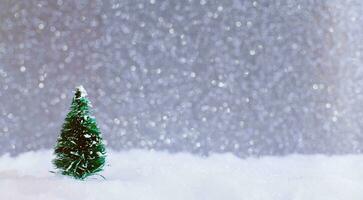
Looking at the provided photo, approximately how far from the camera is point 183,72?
305 inches

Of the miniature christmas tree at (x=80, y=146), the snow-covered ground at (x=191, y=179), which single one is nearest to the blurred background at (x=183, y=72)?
the snow-covered ground at (x=191, y=179)

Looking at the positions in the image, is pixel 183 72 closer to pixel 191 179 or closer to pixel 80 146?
pixel 191 179

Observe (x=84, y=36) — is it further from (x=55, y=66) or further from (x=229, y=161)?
(x=229, y=161)

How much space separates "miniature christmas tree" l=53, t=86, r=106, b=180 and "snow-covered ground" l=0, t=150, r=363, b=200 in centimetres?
12

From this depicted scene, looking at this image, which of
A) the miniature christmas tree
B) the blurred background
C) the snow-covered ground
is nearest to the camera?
the snow-covered ground

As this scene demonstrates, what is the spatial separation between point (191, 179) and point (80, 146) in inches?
46.6

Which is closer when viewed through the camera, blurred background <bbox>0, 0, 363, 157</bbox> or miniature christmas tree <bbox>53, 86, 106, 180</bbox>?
miniature christmas tree <bbox>53, 86, 106, 180</bbox>

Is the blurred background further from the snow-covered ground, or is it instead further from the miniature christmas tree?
the miniature christmas tree

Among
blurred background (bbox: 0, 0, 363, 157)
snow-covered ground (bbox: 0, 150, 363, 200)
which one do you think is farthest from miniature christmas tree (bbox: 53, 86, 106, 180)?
blurred background (bbox: 0, 0, 363, 157)

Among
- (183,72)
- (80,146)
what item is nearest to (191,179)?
(80,146)

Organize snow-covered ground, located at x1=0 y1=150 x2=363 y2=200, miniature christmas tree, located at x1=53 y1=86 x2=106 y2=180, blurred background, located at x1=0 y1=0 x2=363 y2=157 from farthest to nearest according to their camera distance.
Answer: blurred background, located at x1=0 y1=0 x2=363 y2=157
miniature christmas tree, located at x1=53 y1=86 x2=106 y2=180
snow-covered ground, located at x1=0 y1=150 x2=363 y2=200

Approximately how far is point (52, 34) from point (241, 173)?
2.69 meters

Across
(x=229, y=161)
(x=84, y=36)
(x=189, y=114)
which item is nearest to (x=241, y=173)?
(x=229, y=161)

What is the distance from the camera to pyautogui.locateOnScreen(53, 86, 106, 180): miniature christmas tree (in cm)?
644
